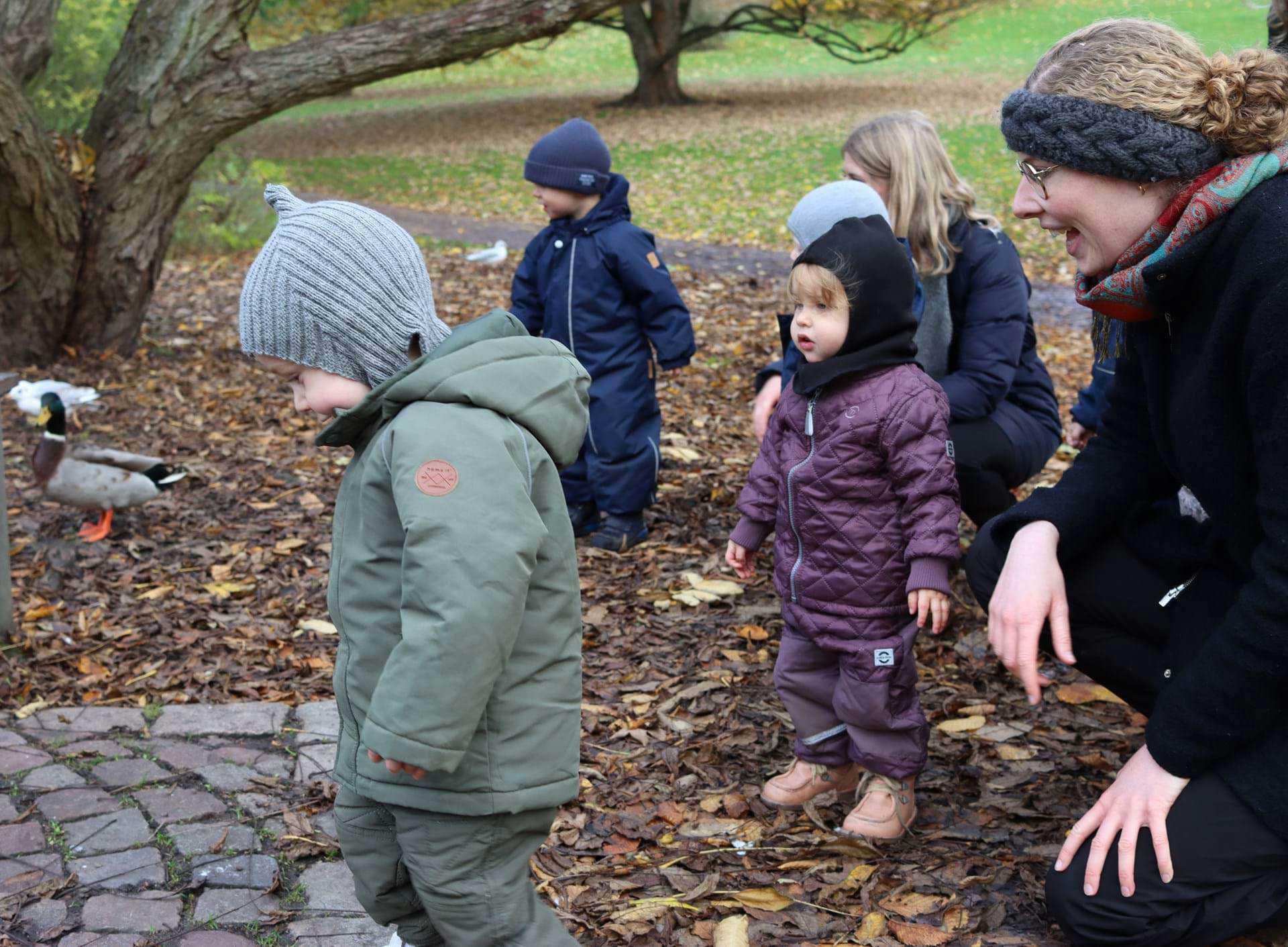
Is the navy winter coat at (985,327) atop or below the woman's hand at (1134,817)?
atop

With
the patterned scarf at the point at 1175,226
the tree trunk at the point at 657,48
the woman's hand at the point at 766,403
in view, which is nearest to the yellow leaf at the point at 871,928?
the patterned scarf at the point at 1175,226

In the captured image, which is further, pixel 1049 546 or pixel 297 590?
pixel 297 590

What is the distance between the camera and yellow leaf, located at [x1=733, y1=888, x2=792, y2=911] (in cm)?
287

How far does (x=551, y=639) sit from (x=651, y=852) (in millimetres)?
1111

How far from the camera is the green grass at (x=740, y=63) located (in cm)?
3184

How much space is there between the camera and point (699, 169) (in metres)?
19.4

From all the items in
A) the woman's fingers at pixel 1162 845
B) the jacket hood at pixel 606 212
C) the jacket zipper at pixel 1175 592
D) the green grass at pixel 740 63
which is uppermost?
the jacket hood at pixel 606 212

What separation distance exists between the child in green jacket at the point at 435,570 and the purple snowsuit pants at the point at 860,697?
3.22 ft

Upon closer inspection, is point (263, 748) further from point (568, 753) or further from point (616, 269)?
point (616, 269)

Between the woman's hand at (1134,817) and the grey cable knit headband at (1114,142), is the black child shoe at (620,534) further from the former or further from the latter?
the grey cable knit headband at (1114,142)

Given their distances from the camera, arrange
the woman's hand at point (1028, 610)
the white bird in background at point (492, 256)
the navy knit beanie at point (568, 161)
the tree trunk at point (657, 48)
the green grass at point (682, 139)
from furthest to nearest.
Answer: the tree trunk at point (657, 48) → the green grass at point (682, 139) → the white bird in background at point (492, 256) → the navy knit beanie at point (568, 161) → the woman's hand at point (1028, 610)

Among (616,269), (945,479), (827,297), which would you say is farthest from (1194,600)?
(616,269)

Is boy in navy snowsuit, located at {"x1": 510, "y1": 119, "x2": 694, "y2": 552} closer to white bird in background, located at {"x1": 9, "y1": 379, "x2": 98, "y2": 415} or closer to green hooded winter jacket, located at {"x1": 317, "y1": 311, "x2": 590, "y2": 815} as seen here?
white bird in background, located at {"x1": 9, "y1": 379, "x2": 98, "y2": 415}

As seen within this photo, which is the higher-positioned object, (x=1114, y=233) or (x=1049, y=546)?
(x=1114, y=233)
